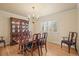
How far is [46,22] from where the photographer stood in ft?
6.93

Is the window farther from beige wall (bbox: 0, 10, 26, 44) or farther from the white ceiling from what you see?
beige wall (bbox: 0, 10, 26, 44)

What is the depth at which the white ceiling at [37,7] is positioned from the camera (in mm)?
2049

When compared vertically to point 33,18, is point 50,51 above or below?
below

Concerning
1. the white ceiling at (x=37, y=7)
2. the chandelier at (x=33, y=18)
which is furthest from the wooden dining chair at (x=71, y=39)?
the chandelier at (x=33, y=18)

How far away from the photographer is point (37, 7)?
6.79ft

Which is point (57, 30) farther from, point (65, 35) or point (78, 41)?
point (78, 41)

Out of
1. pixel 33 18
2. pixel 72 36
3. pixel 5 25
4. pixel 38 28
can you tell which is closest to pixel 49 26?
pixel 38 28

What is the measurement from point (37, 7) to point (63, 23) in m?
0.53

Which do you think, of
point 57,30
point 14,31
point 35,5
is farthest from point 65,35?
point 14,31

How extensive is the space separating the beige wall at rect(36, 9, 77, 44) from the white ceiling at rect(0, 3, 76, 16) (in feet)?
0.26

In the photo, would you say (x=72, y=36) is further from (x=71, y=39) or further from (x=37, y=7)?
(x=37, y=7)

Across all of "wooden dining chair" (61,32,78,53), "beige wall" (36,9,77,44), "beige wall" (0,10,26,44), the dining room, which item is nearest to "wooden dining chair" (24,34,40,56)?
the dining room

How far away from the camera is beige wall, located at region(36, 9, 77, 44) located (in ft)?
6.76

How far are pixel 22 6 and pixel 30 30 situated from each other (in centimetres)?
44
